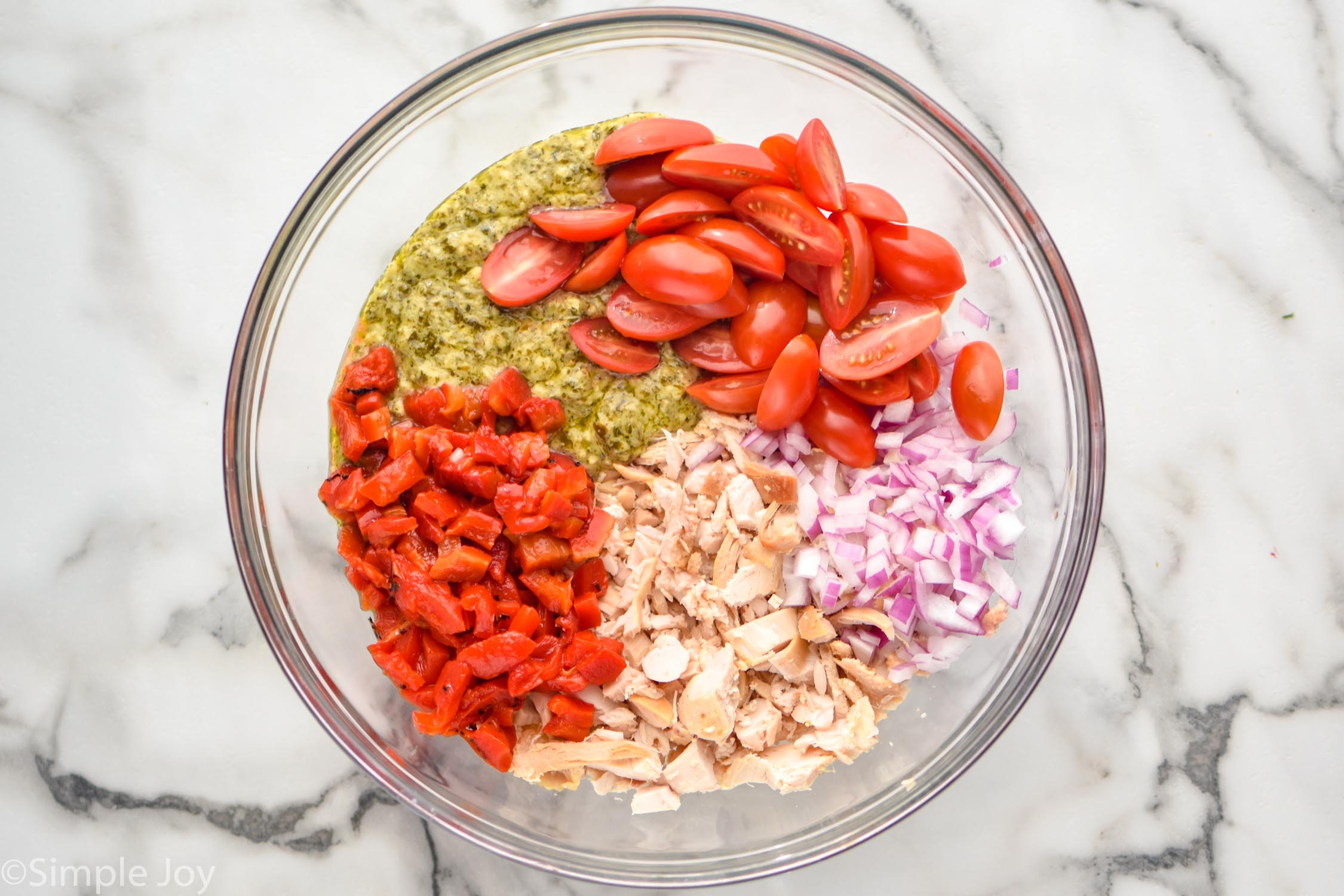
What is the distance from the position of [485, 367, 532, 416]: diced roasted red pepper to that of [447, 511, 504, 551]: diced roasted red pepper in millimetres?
223

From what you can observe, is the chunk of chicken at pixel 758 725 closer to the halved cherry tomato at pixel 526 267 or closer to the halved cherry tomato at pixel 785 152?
the halved cherry tomato at pixel 526 267

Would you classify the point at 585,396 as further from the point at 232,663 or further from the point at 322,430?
the point at 232,663

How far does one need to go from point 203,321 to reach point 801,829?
1.92 meters

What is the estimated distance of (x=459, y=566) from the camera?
5.56 feet

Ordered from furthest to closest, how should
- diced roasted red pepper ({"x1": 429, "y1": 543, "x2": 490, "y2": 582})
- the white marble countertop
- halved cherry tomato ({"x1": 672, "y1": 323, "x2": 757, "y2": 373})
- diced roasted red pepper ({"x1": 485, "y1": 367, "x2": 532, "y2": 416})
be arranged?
the white marble countertop → halved cherry tomato ({"x1": 672, "y1": 323, "x2": 757, "y2": 373}) → diced roasted red pepper ({"x1": 485, "y1": 367, "x2": 532, "y2": 416}) → diced roasted red pepper ({"x1": 429, "y1": 543, "x2": 490, "y2": 582})

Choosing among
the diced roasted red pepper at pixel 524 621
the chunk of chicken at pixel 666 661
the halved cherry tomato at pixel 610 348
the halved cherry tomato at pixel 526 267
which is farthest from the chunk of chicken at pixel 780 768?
the halved cherry tomato at pixel 526 267

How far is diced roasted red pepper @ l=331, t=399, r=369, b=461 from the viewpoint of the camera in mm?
1789

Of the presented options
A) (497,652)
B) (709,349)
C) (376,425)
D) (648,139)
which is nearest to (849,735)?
(497,652)

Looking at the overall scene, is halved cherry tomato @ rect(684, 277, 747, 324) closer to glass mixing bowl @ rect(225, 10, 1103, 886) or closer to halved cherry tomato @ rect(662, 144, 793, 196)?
halved cherry tomato @ rect(662, 144, 793, 196)

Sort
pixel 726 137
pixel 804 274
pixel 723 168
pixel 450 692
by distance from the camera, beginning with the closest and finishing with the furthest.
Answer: pixel 450 692 → pixel 723 168 → pixel 804 274 → pixel 726 137

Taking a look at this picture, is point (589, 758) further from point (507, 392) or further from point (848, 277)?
point (848, 277)

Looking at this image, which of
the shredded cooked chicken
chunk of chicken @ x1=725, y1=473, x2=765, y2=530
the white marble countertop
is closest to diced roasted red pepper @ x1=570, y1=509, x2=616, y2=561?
the shredded cooked chicken

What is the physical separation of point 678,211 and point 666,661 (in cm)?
95

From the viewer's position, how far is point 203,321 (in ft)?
7.11
